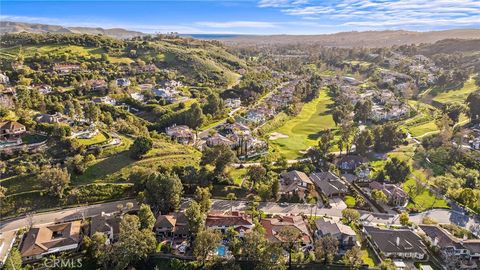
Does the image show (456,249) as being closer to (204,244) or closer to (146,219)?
(204,244)

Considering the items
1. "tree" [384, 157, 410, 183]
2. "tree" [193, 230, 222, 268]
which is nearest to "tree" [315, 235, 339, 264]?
"tree" [193, 230, 222, 268]

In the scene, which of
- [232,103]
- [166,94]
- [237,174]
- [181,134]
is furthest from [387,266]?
[166,94]

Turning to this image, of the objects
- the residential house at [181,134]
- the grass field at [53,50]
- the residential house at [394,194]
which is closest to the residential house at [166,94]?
the residential house at [181,134]

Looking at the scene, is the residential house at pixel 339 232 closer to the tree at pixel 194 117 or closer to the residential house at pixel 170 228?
the residential house at pixel 170 228

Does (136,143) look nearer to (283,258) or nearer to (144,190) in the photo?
(144,190)

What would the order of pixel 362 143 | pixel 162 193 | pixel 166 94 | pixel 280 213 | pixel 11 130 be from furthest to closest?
pixel 166 94 → pixel 362 143 → pixel 11 130 → pixel 280 213 → pixel 162 193

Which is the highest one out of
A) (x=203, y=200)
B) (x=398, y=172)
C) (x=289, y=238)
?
(x=203, y=200)
